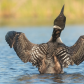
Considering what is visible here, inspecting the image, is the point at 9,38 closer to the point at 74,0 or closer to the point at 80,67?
the point at 80,67

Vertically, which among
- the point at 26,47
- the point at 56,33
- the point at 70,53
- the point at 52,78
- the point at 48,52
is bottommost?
the point at 52,78

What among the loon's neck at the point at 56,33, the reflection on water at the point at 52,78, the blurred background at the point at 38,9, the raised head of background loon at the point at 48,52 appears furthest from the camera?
the blurred background at the point at 38,9

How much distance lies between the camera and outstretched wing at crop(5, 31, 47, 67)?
11.4 m

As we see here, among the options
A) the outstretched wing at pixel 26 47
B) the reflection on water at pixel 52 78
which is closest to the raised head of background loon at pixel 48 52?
the outstretched wing at pixel 26 47

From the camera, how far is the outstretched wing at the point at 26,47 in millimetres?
11355

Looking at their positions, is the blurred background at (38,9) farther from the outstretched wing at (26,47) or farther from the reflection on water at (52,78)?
the reflection on water at (52,78)

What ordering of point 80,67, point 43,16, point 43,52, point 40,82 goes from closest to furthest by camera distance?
point 40,82 < point 43,52 < point 80,67 < point 43,16

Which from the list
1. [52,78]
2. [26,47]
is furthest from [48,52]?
[52,78]

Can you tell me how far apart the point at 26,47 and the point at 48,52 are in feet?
3.31

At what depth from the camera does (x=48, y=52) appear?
11359mm

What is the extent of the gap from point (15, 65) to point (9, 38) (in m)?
3.31

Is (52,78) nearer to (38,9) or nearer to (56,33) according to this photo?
(56,33)

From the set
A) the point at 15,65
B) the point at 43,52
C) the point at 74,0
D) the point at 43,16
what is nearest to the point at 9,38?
the point at 43,52

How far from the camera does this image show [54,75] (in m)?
11.5
